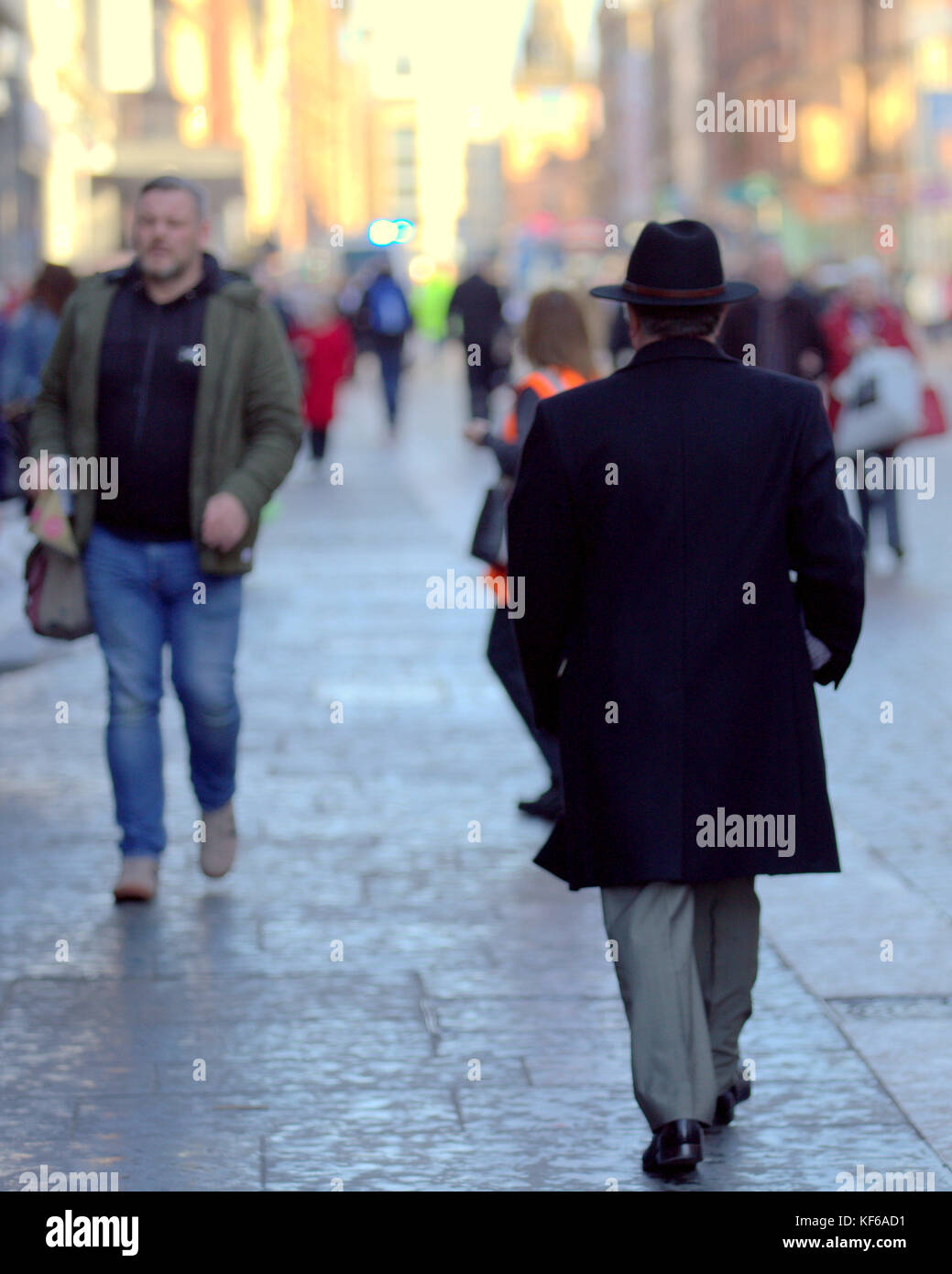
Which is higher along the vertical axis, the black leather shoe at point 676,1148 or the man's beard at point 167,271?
the man's beard at point 167,271

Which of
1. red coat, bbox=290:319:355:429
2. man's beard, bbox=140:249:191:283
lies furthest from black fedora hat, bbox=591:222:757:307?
red coat, bbox=290:319:355:429

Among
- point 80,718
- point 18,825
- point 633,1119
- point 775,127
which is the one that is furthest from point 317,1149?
point 775,127

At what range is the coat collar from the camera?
15.2ft

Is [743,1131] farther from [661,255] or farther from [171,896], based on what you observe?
[171,896]

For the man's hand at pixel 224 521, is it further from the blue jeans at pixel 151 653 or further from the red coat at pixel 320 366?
the red coat at pixel 320 366

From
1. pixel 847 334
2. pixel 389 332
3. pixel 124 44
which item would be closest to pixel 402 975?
pixel 847 334

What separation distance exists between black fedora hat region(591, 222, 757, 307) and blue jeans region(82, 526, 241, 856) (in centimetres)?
222

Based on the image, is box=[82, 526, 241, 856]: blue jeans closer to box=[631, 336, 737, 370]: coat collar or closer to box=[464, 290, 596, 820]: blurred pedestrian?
box=[464, 290, 596, 820]: blurred pedestrian

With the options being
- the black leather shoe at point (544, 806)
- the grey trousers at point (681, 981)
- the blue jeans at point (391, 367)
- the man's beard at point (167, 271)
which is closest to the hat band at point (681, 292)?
the grey trousers at point (681, 981)

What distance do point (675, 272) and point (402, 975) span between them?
206 centimetres

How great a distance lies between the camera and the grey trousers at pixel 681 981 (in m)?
4.53

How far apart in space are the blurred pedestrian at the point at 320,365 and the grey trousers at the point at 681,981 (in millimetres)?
16203

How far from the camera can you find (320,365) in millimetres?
21828

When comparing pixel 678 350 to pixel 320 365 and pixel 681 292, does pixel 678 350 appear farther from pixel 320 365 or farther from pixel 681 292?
pixel 320 365
